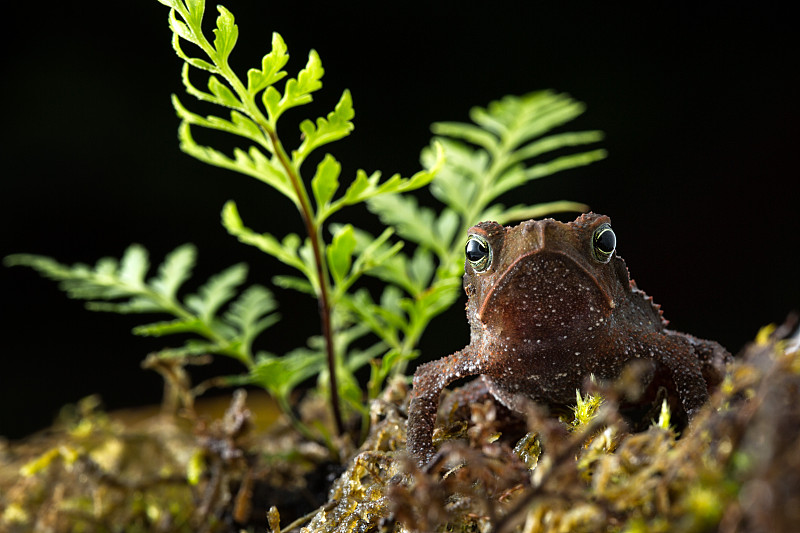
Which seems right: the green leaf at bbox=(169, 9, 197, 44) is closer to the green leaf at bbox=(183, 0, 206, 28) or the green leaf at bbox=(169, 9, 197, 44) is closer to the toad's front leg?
the green leaf at bbox=(183, 0, 206, 28)

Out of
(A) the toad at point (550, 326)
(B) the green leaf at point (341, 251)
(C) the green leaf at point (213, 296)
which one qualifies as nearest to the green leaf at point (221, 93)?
(B) the green leaf at point (341, 251)

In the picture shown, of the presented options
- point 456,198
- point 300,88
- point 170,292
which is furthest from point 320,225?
point 170,292

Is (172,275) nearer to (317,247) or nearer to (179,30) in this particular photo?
(317,247)

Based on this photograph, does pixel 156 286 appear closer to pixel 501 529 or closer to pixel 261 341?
pixel 501 529

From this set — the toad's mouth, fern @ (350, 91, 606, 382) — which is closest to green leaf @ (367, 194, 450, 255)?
fern @ (350, 91, 606, 382)

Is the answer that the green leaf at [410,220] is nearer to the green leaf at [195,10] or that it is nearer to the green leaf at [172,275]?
the green leaf at [172,275]

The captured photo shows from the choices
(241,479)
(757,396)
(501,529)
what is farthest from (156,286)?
(757,396)
